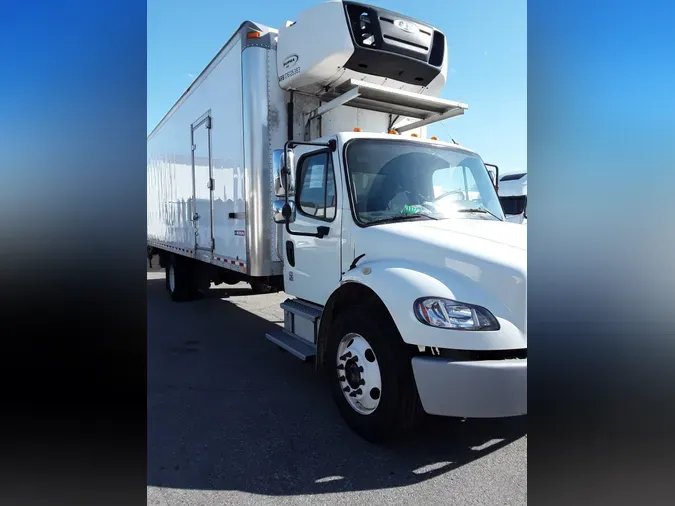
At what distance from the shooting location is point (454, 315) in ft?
8.59

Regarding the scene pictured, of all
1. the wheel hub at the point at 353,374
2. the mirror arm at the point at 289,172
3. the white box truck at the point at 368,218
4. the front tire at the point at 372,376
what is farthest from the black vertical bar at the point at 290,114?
the wheel hub at the point at 353,374

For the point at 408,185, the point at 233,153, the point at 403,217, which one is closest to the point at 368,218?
the point at 403,217

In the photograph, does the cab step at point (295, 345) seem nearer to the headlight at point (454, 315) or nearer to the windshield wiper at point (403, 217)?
the windshield wiper at point (403, 217)

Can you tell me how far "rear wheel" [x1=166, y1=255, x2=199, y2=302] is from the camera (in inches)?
360

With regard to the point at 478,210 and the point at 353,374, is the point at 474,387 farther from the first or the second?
the point at 478,210

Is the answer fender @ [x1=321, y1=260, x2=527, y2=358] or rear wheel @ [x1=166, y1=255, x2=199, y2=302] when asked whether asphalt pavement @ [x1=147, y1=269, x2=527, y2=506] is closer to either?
fender @ [x1=321, y1=260, x2=527, y2=358]

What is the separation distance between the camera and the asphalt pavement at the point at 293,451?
262cm

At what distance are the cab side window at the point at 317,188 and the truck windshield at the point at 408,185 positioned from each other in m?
0.27

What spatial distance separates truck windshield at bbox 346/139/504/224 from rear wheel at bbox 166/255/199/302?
6543mm

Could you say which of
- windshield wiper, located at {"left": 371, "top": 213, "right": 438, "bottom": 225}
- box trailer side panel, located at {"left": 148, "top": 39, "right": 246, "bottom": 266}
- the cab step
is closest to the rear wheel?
box trailer side panel, located at {"left": 148, "top": 39, "right": 246, "bottom": 266}

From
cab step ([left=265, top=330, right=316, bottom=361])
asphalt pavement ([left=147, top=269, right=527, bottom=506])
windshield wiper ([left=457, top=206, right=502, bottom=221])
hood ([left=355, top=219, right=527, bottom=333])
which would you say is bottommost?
asphalt pavement ([left=147, top=269, right=527, bottom=506])
